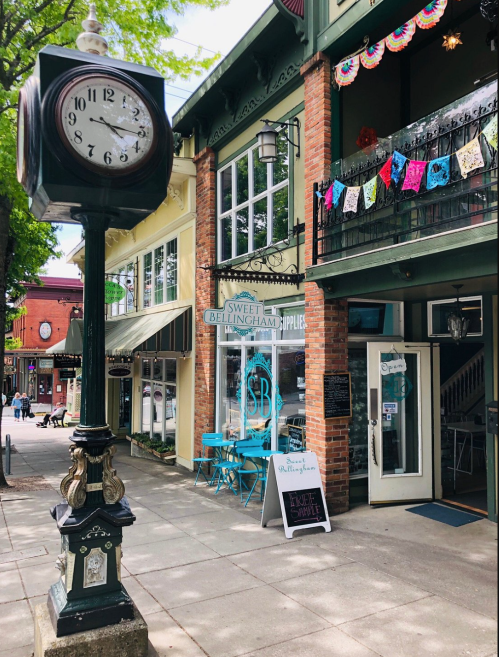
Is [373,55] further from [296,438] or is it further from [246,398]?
[246,398]

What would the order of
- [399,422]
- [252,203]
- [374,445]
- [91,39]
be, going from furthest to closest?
[252,203]
[399,422]
[374,445]
[91,39]

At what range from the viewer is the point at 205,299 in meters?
10.7

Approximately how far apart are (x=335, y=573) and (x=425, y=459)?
9.40 feet

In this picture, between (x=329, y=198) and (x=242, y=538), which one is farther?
(x=329, y=198)

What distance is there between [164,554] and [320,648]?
2.50m

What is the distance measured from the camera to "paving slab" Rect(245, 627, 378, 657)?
3.86m

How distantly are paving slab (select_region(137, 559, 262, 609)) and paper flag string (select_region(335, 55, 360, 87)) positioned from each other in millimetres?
5948

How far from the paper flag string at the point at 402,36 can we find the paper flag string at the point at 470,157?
6.16ft

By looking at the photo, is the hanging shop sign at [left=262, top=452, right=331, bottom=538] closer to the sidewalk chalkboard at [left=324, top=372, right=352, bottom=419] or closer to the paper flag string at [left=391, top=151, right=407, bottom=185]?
the sidewalk chalkboard at [left=324, top=372, right=352, bottom=419]

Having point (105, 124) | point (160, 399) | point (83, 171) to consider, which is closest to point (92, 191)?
point (83, 171)

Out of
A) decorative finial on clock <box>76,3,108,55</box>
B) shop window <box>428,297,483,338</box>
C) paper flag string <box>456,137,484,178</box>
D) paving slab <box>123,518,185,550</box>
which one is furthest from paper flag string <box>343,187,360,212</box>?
paving slab <box>123,518,185,550</box>

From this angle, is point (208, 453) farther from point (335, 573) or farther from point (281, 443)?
point (335, 573)

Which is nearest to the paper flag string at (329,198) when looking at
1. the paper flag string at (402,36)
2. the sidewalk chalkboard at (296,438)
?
the paper flag string at (402,36)

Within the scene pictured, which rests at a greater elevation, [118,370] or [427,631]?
[118,370]
